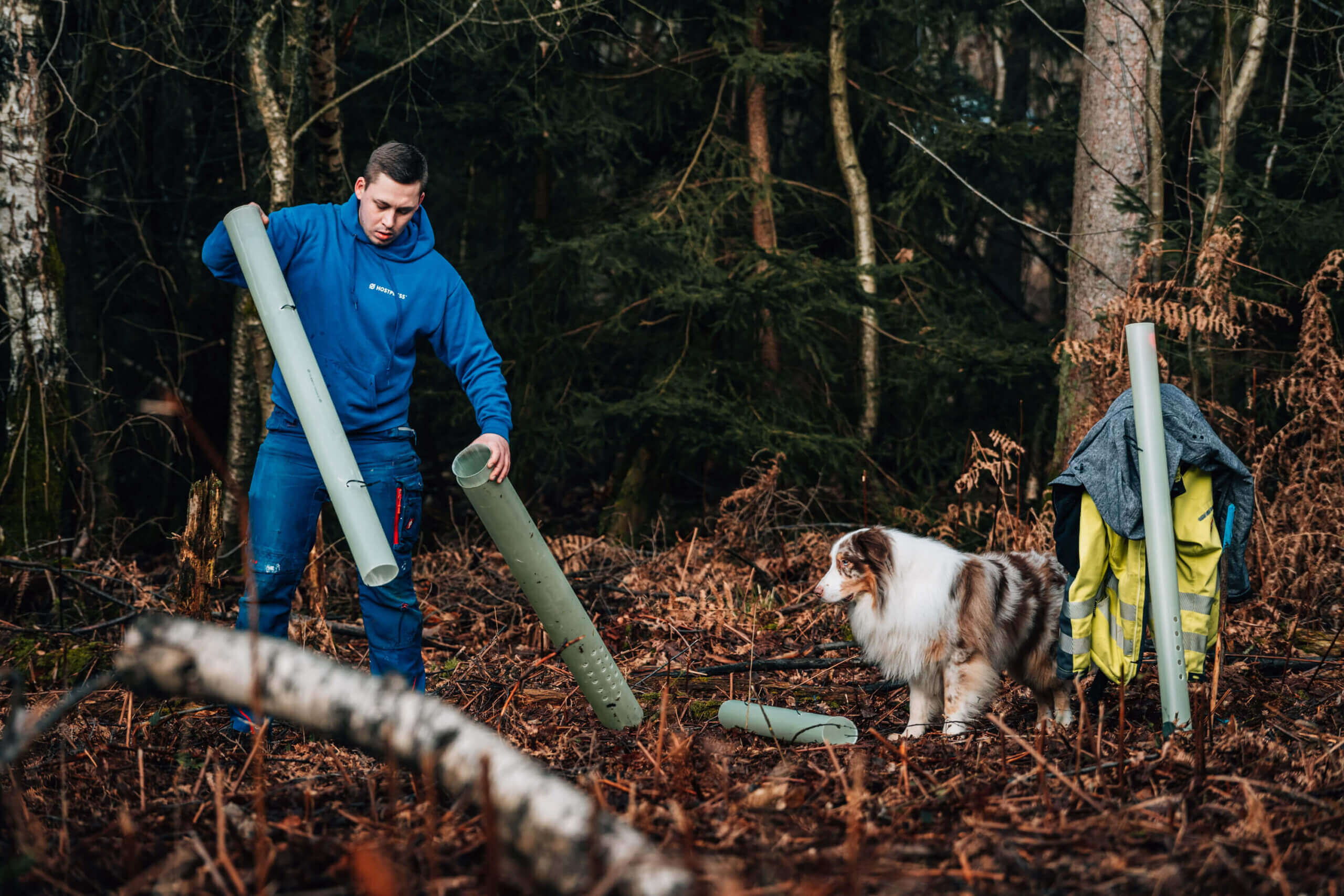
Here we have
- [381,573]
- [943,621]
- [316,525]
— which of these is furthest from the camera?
[943,621]

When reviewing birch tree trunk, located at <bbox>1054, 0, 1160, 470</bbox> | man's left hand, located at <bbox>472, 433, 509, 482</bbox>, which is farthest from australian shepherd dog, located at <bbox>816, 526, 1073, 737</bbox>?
birch tree trunk, located at <bbox>1054, 0, 1160, 470</bbox>

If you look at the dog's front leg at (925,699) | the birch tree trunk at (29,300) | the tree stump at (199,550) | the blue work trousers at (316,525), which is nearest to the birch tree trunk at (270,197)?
the birch tree trunk at (29,300)

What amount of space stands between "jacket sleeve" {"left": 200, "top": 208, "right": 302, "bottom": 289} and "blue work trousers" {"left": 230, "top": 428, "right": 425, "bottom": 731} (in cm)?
74

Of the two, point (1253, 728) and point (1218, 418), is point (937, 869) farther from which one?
point (1218, 418)

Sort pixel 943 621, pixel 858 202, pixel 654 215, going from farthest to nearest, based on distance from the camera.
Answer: pixel 858 202, pixel 654 215, pixel 943 621

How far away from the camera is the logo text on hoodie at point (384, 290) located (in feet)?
15.0

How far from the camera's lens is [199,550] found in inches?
210

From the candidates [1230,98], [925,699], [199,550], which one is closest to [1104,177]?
[1230,98]

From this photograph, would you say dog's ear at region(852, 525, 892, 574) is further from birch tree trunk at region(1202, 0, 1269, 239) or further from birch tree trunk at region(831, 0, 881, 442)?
birch tree trunk at region(831, 0, 881, 442)

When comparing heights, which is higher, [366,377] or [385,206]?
[385,206]

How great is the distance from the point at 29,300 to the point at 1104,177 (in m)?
8.52

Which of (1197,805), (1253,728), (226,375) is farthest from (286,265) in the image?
(226,375)

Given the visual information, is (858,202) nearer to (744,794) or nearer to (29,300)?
(29,300)

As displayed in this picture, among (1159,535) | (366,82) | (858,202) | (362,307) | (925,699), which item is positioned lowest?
(925,699)
